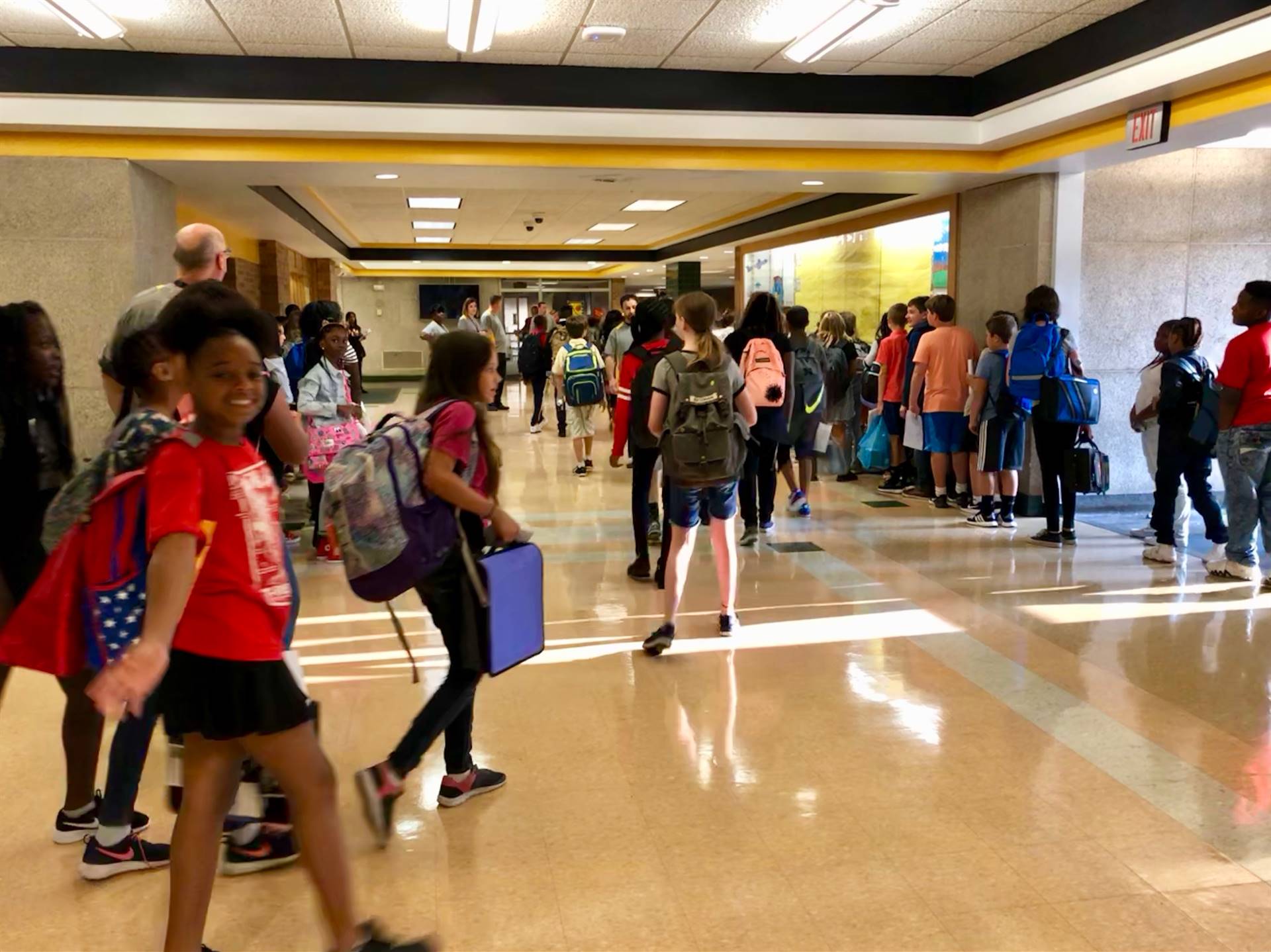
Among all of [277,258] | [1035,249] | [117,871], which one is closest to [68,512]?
[117,871]

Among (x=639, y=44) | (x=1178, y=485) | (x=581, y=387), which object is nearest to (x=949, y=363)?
(x=1178, y=485)

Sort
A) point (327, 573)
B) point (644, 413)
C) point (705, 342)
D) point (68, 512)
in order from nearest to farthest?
point (68, 512) < point (705, 342) < point (644, 413) < point (327, 573)

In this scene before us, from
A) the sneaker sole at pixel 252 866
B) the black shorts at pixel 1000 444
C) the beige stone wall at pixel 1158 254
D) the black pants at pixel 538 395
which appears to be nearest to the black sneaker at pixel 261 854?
the sneaker sole at pixel 252 866

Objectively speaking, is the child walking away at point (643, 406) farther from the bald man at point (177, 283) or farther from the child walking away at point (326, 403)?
the bald man at point (177, 283)

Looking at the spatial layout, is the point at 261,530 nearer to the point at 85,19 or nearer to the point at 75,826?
the point at 75,826

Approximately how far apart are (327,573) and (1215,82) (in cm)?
545

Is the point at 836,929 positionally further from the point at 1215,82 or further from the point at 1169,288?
the point at 1169,288

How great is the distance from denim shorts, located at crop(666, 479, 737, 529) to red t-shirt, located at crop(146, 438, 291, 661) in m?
2.42

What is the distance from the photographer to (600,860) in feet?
9.04

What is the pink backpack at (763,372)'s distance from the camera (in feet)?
Result: 19.8

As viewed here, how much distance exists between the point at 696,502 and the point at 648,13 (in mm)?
2797

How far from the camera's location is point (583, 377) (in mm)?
9719

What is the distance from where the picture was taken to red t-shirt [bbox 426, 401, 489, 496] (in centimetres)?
269

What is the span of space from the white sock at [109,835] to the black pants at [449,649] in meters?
0.69
